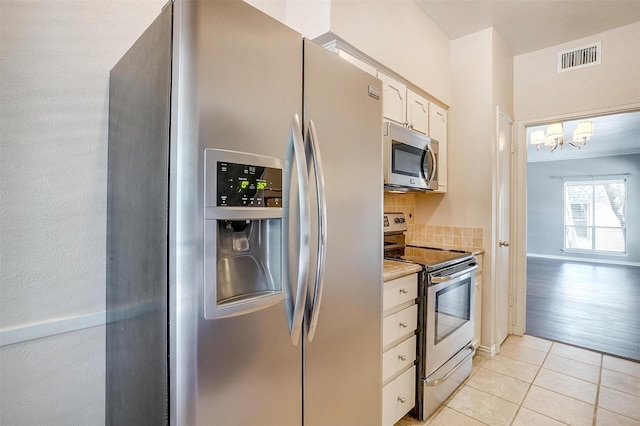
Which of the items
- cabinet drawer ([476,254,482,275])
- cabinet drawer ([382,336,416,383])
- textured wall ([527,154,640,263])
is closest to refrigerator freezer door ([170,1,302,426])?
cabinet drawer ([382,336,416,383])

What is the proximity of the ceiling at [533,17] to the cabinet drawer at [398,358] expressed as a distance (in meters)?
2.40

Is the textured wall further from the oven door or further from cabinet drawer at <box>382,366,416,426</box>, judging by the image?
cabinet drawer at <box>382,366,416,426</box>

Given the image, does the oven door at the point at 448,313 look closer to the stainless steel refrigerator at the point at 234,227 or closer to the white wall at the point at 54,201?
the stainless steel refrigerator at the point at 234,227

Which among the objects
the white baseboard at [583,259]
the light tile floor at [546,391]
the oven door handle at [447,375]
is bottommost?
the light tile floor at [546,391]

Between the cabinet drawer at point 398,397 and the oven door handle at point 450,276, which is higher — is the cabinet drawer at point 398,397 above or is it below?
below

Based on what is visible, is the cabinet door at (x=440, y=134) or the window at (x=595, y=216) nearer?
the cabinet door at (x=440, y=134)

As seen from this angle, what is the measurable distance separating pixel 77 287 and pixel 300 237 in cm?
90

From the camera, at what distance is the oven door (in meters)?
1.92

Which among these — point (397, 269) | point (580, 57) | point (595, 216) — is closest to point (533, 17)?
point (580, 57)

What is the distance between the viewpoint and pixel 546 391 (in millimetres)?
2244

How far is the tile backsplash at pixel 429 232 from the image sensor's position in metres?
2.83

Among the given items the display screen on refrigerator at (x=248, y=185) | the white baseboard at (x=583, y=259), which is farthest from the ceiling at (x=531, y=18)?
the white baseboard at (x=583, y=259)

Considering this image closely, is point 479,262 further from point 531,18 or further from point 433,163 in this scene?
point 531,18

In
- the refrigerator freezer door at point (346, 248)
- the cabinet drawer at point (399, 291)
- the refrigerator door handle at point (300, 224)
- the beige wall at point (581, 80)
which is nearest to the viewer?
the refrigerator door handle at point (300, 224)
